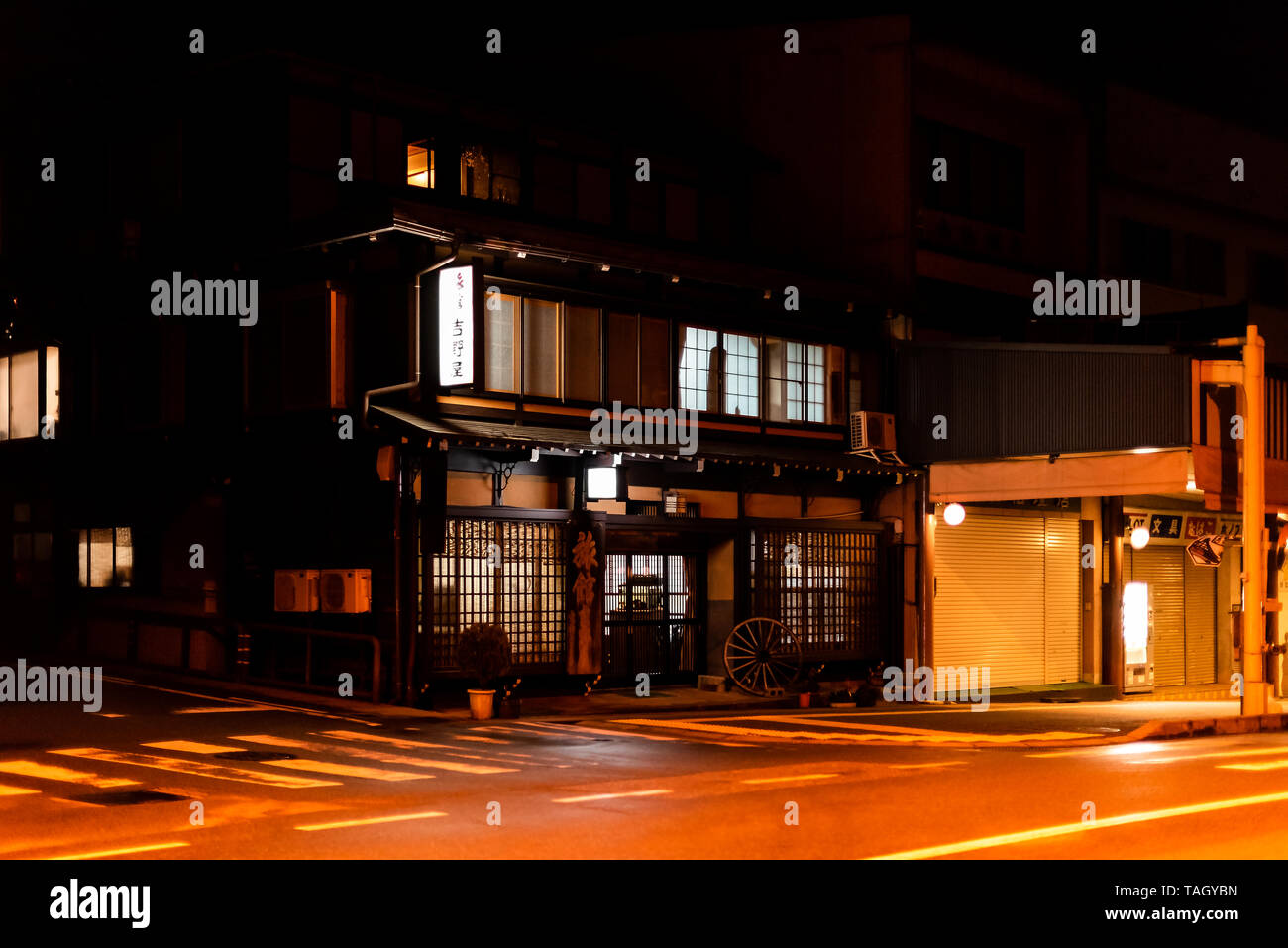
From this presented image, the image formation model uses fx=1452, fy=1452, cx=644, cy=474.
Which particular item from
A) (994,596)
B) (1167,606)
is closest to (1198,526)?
(1167,606)

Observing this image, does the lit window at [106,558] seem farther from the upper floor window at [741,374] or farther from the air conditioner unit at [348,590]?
the upper floor window at [741,374]

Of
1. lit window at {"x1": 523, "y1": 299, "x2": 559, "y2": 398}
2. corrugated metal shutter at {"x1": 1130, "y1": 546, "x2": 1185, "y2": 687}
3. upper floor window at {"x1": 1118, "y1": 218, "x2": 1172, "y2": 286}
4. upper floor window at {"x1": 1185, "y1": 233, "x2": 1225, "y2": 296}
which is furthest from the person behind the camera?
upper floor window at {"x1": 1185, "y1": 233, "x2": 1225, "y2": 296}

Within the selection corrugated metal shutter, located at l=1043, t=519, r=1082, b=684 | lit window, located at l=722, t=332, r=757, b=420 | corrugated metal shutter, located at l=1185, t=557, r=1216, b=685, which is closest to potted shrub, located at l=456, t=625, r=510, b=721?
lit window, located at l=722, t=332, r=757, b=420

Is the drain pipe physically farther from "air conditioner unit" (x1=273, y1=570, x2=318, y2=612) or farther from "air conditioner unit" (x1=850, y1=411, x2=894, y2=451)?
"air conditioner unit" (x1=850, y1=411, x2=894, y2=451)

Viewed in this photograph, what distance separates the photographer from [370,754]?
16.5 m

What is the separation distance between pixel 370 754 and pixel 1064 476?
48.3 feet

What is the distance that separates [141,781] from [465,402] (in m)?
9.06

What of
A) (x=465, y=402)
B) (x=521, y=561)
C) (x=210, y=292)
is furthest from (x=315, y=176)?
(x=521, y=561)

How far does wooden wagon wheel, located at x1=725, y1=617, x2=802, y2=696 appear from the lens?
83.1 feet

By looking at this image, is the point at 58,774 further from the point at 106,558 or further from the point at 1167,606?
the point at 1167,606

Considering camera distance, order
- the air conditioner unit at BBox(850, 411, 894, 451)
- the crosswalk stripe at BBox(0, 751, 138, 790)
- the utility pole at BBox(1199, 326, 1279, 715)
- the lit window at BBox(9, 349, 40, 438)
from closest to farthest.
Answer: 1. the crosswalk stripe at BBox(0, 751, 138, 790)
2. the utility pole at BBox(1199, 326, 1279, 715)
3. the air conditioner unit at BBox(850, 411, 894, 451)
4. the lit window at BBox(9, 349, 40, 438)

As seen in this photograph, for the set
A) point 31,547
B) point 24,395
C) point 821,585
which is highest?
point 24,395

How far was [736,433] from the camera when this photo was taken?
25891mm

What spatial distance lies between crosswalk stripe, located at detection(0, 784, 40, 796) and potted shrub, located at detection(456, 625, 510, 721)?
7.71m
